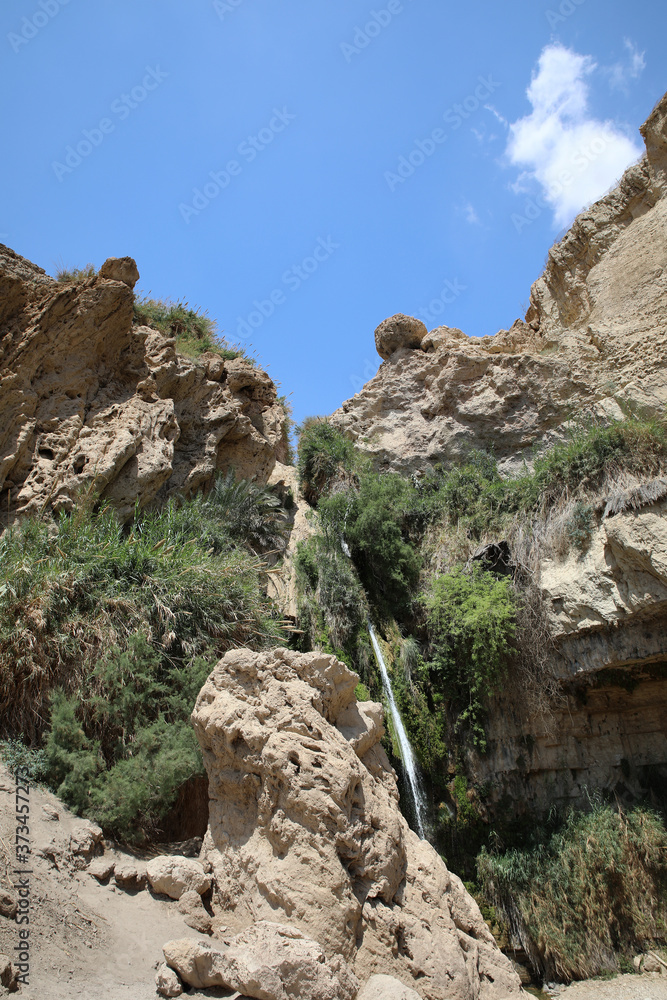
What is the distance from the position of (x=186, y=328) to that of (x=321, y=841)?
12.6m

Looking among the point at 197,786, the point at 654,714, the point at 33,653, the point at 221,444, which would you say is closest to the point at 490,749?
the point at 654,714

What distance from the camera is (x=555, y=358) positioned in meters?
13.4

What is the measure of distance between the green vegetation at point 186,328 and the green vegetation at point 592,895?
11.7 meters

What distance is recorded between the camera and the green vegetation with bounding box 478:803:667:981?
7676 mm

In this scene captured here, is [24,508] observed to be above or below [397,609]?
above

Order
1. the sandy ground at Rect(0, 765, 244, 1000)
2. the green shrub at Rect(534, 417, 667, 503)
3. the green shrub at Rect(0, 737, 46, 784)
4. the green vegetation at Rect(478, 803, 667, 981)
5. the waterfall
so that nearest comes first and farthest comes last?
the sandy ground at Rect(0, 765, 244, 1000), the green shrub at Rect(0, 737, 46, 784), the green vegetation at Rect(478, 803, 667, 981), the waterfall, the green shrub at Rect(534, 417, 667, 503)

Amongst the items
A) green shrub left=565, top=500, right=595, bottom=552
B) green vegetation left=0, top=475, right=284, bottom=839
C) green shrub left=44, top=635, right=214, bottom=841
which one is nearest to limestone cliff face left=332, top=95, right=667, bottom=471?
green shrub left=565, top=500, right=595, bottom=552

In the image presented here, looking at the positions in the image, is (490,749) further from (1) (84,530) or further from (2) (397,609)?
(1) (84,530)

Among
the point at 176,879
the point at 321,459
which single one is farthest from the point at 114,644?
the point at 321,459

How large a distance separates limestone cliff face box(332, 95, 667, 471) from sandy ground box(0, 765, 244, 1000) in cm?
1084

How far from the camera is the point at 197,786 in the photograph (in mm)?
7191

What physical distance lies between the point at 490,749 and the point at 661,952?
3.17 metres

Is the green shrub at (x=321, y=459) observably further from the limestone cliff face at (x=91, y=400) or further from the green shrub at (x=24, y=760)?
the green shrub at (x=24, y=760)

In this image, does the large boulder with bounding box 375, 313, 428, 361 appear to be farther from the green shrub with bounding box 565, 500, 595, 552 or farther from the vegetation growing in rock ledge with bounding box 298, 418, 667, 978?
the green shrub with bounding box 565, 500, 595, 552
